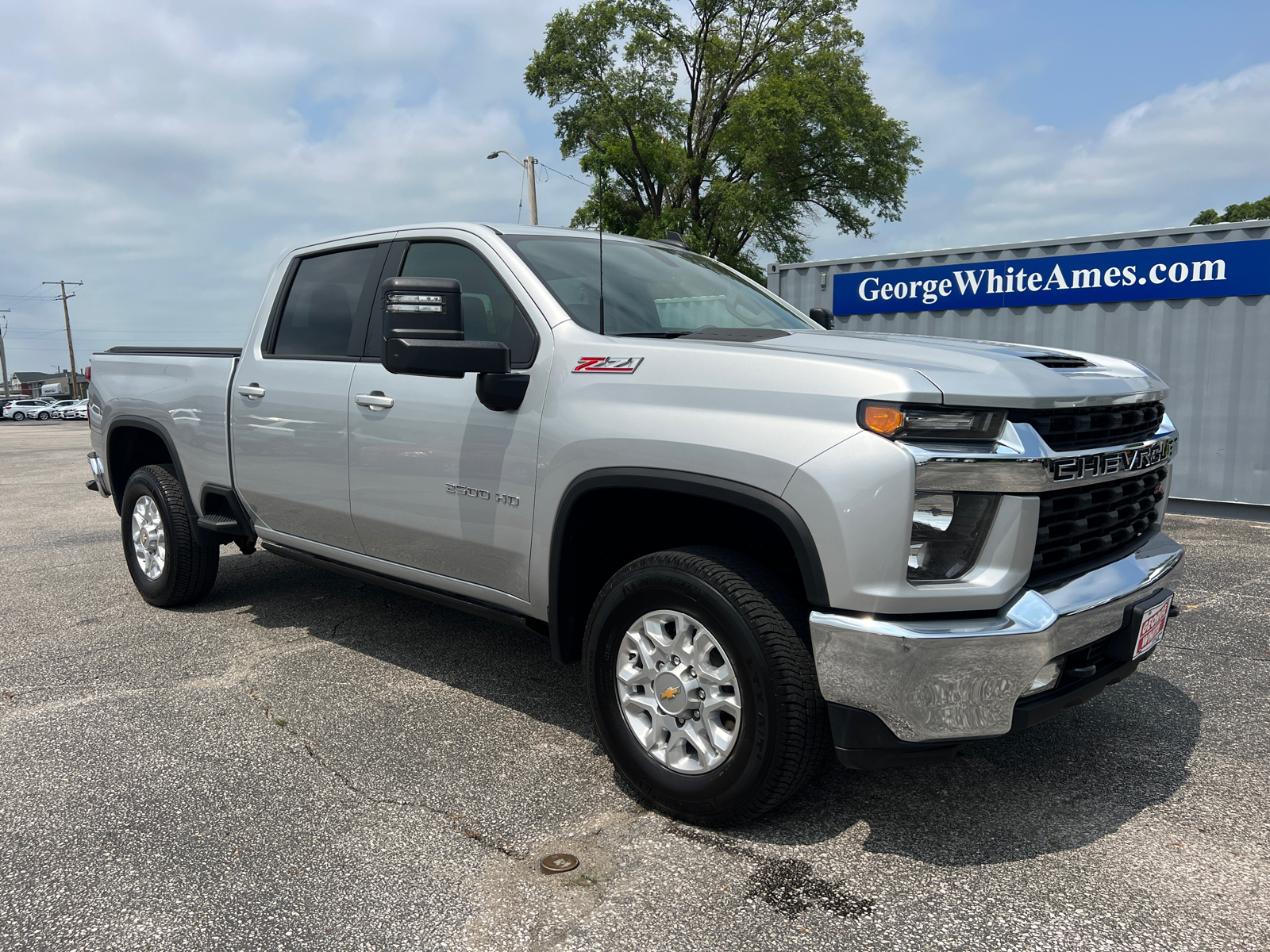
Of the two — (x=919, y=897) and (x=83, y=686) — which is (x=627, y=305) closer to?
(x=919, y=897)

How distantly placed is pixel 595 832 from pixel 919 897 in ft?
3.15

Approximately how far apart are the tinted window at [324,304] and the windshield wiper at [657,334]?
1.51 metres

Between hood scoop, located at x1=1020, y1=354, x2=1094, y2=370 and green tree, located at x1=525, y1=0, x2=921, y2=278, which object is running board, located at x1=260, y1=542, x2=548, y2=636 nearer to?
hood scoop, located at x1=1020, y1=354, x2=1094, y2=370

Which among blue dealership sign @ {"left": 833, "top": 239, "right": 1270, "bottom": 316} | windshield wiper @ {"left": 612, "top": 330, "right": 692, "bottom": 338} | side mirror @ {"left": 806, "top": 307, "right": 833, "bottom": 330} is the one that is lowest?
windshield wiper @ {"left": 612, "top": 330, "right": 692, "bottom": 338}

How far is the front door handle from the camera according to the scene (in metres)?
3.79

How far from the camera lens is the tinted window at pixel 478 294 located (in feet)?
11.2

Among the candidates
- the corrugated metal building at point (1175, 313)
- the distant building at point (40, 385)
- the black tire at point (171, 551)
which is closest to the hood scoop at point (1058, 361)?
the black tire at point (171, 551)

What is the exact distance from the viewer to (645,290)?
145 inches

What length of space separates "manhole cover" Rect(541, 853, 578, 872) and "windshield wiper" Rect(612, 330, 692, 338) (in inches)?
66.4

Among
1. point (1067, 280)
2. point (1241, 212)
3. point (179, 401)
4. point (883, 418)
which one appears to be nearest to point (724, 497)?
point (883, 418)

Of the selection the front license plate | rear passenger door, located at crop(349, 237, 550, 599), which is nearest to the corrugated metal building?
the front license plate

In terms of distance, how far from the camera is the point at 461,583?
3.65 metres

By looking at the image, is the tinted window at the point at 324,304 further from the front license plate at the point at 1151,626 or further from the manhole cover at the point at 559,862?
the front license plate at the point at 1151,626

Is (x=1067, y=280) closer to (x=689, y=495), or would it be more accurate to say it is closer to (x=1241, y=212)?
(x=689, y=495)
